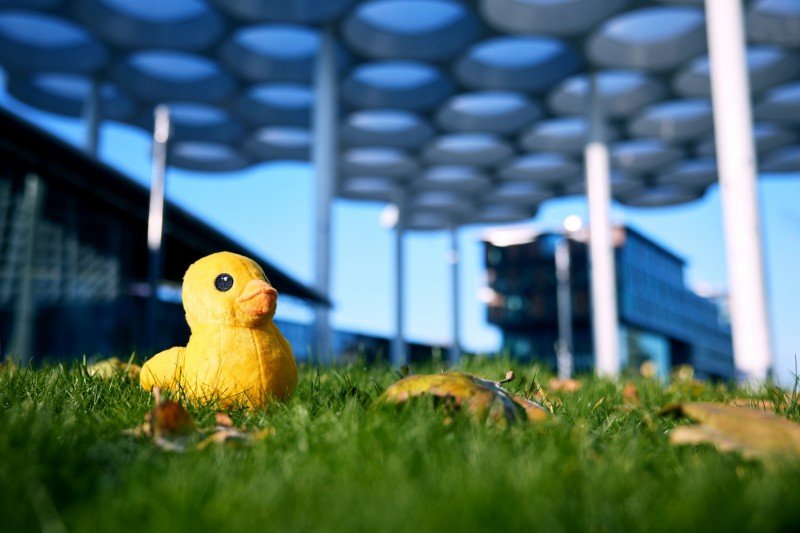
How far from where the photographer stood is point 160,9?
19.5 metres

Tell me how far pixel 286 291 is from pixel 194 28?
8534 mm

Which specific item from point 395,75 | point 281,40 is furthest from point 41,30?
point 395,75

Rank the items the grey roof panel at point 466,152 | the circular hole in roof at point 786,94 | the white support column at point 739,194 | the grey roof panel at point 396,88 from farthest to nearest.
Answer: the grey roof panel at point 466,152 → the circular hole in roof at point 786,94 → the grey roof panel at point 396,88 → the white support column at point 739,194

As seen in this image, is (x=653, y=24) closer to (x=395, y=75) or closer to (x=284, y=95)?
(x=395, y=75)

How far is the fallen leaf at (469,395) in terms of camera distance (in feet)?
6.84

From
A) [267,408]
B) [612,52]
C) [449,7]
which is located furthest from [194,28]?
[267,408]

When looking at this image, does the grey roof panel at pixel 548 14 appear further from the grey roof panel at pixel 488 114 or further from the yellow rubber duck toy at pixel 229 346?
the yellow rubber duck toy at pixel 229 346

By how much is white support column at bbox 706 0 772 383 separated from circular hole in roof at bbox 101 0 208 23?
1376 centimetres

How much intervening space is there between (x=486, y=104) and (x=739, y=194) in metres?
14.9

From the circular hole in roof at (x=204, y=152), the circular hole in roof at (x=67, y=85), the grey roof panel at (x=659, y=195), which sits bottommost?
the grey roof panel at (x=659, y=195)

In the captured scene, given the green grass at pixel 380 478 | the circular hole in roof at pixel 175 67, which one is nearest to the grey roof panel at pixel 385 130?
the circular hole in roof at pixel 175 67

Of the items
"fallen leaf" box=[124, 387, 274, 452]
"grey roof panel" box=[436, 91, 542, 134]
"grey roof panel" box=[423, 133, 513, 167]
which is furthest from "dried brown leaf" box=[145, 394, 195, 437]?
"grey roof panel" box=[423, 133, 513, 167]

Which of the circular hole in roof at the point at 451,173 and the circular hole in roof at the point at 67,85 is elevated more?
the circular hole in roof at the point at 67,85

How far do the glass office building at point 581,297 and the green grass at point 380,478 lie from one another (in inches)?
1708
